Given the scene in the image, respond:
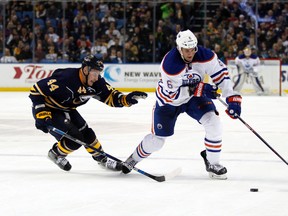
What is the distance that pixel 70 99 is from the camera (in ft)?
18.7

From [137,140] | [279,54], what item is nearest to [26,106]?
[137,140]

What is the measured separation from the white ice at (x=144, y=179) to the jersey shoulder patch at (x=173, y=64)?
2.54 feet

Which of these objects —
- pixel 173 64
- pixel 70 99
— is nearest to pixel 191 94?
pixel 173 64

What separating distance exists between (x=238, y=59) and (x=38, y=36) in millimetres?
4589

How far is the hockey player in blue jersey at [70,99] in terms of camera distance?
563 cm

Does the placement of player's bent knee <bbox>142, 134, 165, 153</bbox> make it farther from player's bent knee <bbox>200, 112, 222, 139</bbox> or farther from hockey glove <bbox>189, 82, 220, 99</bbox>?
hockey glove <bbox>189, 82, 220, 99</bbox>

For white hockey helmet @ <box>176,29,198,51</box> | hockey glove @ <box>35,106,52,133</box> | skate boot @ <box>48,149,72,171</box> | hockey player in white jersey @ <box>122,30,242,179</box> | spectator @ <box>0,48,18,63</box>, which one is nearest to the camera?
white hockey helmet @ <box>176,29,198,51</box>

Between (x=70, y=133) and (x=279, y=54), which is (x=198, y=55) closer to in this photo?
(x=70, y=133)

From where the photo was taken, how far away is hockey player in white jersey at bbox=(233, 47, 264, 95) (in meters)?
15.8

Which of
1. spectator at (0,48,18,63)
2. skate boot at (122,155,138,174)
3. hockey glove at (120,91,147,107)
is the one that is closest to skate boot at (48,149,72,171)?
skate boot at (122,155,138,174)

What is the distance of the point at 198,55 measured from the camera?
5352 mm

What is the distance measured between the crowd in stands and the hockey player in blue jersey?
36.0ft

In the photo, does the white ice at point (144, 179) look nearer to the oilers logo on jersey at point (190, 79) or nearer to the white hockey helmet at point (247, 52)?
the oilers logo on jersey at point (190, 79)

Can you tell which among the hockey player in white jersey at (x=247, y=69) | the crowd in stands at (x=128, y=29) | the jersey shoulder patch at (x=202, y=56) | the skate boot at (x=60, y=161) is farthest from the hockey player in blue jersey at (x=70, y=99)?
the crowd in stands at (x=128, y=29)
